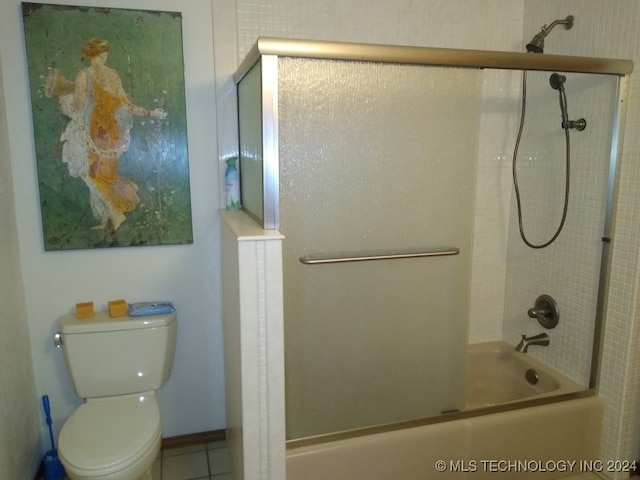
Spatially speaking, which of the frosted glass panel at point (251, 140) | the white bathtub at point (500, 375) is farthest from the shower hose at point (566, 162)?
the frosted glass panel at point (251, 140)

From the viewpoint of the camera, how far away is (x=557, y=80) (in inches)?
79.8

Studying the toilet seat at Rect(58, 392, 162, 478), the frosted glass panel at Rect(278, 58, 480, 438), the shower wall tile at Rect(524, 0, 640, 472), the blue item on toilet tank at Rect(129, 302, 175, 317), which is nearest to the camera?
the toilet seat at Rect(58, 392, 162, 478)

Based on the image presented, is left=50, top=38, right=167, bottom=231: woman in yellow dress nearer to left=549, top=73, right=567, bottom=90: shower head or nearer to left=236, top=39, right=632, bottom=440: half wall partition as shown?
left=236, top=39, right=632, bottom=440: half wall partition

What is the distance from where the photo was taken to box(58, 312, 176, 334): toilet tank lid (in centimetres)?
182

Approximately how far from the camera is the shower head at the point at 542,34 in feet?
6.59

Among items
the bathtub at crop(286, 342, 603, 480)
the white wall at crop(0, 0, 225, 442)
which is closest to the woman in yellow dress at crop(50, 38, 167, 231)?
the white wall at crop(0, 0, 225, 442)

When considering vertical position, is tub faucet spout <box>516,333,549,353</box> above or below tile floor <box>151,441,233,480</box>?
above

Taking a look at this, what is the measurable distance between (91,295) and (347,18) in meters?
1.69

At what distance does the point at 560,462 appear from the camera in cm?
193

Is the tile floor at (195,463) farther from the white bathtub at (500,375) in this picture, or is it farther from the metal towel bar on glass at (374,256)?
the white bathtub at (500,375)

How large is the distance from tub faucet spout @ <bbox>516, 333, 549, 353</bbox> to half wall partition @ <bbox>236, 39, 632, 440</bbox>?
1.42 ft

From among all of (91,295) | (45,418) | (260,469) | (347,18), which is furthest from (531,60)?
(45,418)

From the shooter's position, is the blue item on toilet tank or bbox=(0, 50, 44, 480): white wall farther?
the blue item on toilet tank

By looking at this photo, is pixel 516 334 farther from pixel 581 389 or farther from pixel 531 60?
pixel 531 60
